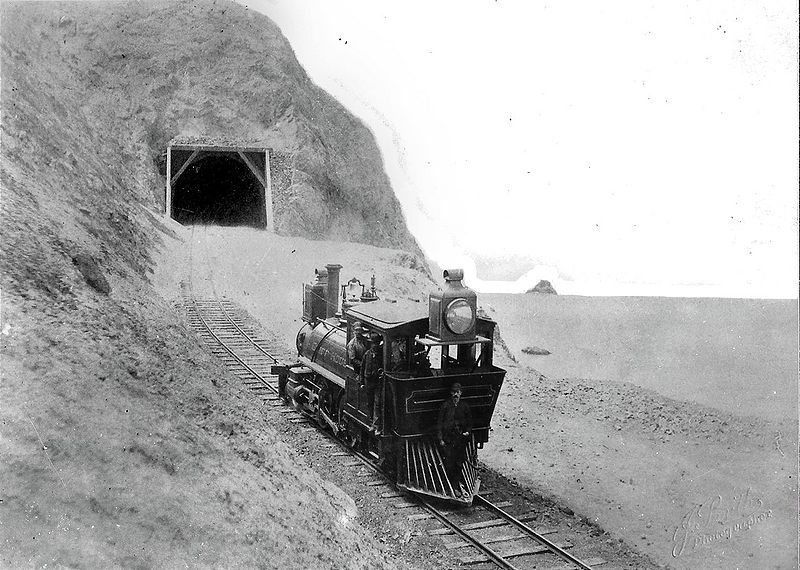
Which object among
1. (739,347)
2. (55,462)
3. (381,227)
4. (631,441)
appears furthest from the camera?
(739,347)

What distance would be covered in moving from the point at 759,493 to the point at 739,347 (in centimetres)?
1009

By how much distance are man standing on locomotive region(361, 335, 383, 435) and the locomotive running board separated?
58cm

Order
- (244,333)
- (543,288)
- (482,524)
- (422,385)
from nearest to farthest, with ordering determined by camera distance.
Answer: (482,524) → (422,385) → (244,333) → (543,288)

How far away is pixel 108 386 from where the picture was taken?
5.75 metres

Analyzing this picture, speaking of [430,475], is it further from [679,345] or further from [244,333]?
[679,345]

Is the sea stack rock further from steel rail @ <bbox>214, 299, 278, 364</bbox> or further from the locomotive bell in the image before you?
the locomotive bell

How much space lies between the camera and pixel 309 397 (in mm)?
11328

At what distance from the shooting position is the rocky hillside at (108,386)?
477 cm

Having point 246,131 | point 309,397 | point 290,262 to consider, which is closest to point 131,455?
point 309,397

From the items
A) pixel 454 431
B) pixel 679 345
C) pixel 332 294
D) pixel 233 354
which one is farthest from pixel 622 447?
pixel 679 345

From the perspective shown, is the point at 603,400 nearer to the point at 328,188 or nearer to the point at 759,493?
the point at 759,493
